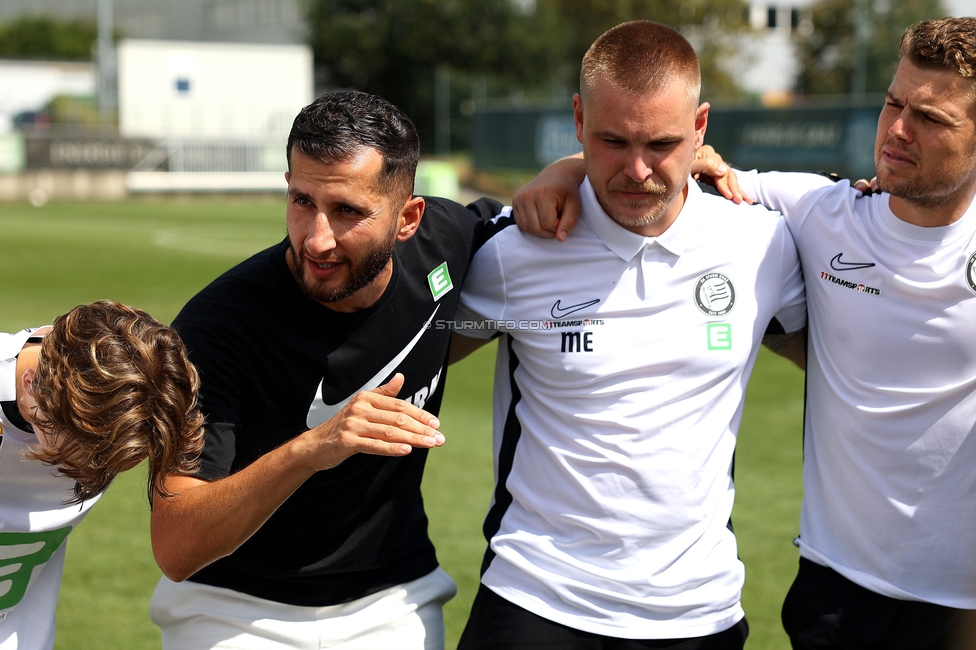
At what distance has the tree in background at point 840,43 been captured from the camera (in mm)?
24719

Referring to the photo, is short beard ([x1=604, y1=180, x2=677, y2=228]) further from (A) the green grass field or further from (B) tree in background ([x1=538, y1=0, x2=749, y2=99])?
(B) tree in background ([x1=538, y1=0, x2=749, y2=99])

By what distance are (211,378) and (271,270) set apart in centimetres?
37

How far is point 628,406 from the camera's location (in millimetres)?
3332

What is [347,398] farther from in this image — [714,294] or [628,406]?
[714,294]

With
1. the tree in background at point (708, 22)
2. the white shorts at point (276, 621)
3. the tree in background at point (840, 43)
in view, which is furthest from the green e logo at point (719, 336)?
the tree in background at point (708, 22)

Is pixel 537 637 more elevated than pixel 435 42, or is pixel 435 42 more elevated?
pixel 435 42

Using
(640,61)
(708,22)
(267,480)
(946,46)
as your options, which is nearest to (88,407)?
(267,480)

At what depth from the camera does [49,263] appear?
18250 mm

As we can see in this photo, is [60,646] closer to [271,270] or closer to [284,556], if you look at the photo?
[284,556]

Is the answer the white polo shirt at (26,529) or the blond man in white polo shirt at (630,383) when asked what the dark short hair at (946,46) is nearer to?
the blond man in white polo shirt at (630,383)

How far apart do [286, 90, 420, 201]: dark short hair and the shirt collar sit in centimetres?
60

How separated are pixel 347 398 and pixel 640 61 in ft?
4.36

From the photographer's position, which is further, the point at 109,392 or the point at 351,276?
the point at 351,276

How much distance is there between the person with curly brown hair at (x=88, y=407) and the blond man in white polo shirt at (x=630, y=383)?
3.51 feet
